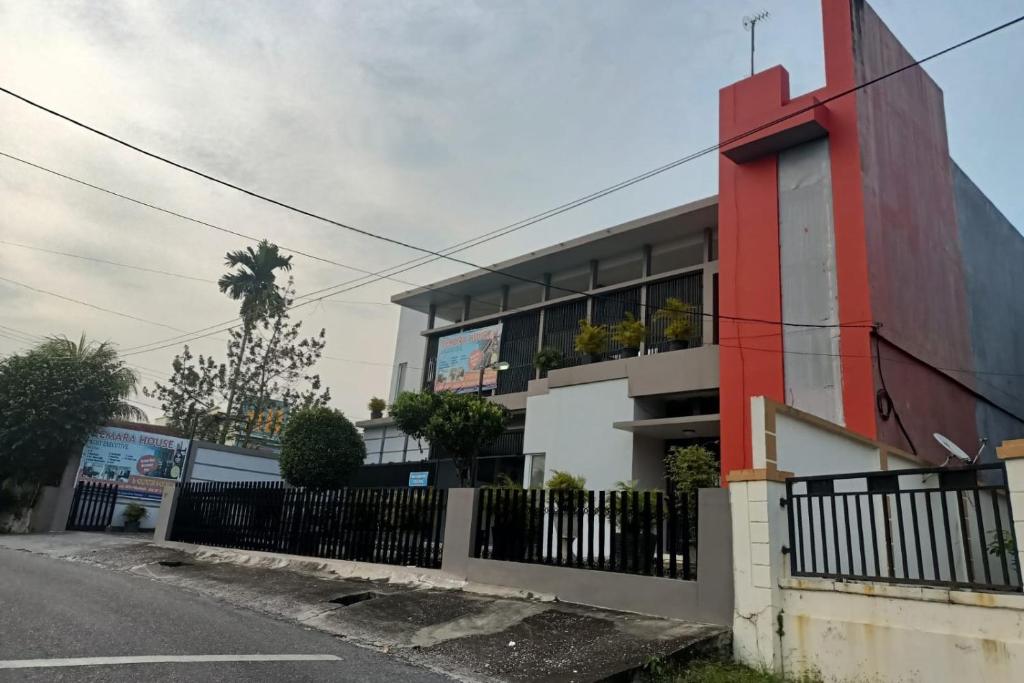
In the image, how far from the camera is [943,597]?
5301 millimetres

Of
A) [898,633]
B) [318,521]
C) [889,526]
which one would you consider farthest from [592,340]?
[898,633]

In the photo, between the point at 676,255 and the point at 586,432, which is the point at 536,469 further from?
the point at 676,255

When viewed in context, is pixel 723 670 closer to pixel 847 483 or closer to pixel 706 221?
pixel 847 483

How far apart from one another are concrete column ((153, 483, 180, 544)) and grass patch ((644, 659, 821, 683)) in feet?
44.1

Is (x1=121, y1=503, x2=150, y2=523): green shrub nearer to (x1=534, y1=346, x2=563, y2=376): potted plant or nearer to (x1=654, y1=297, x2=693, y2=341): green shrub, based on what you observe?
(x1=534, y1=346, x2=563, y2=376): potted plant

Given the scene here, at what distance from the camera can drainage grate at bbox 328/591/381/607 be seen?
8766 millimetres

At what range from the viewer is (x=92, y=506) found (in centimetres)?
1903

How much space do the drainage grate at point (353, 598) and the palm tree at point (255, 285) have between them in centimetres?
3132

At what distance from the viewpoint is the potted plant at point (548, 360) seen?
64.4 feet

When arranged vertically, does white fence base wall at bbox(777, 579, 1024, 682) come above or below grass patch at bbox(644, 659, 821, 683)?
above

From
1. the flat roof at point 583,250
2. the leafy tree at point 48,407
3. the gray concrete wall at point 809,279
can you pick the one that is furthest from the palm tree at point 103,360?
the gray concrete wall at point 809,279

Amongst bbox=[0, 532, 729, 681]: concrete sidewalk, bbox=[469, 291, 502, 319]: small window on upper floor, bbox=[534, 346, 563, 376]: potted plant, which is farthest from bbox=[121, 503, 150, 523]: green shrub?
bbox=[534, 346, 563, 376]: potted plant

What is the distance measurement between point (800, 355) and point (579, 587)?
694cm

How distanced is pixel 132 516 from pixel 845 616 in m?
19.6
